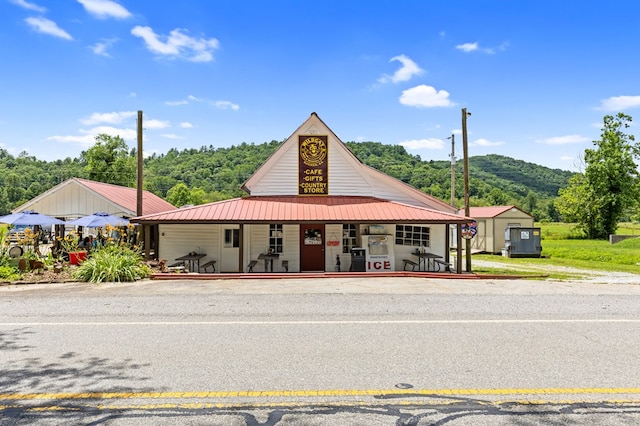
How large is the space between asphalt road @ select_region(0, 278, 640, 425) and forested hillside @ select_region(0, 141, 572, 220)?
49.9 metres

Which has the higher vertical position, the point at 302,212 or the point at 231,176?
the point at 231,176

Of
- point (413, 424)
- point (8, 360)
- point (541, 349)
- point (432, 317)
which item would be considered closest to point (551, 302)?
point (432, 317)

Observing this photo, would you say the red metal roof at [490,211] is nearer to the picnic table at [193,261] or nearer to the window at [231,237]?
the window at [231,237]

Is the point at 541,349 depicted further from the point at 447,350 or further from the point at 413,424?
the point at 413,424

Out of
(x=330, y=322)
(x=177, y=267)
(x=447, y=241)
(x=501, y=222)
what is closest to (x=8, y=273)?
(x=177, y=267)

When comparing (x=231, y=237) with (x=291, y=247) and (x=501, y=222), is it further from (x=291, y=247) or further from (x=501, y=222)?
(x=501, y=222)

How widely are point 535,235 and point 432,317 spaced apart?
70.7 feet

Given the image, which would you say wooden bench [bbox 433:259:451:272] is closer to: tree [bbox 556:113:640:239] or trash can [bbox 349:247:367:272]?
trash can [bbox 349:247:367:272]

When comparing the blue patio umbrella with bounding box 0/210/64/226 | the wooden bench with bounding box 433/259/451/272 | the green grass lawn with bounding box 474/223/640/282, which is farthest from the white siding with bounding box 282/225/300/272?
the blue patio umbrella with bounding box 0/210/64/226

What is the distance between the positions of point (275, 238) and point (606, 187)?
40.5m

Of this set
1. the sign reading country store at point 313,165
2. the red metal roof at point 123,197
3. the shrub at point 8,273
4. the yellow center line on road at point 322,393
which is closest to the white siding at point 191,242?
the sign reading country store at point 313,165

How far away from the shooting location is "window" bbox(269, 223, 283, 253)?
59.4ft

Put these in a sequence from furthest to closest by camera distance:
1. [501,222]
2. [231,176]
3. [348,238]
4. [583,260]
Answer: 1. [231,176]
2. [501,222]
3. [583,260]
4. [348,238]

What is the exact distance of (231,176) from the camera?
3228 inches
